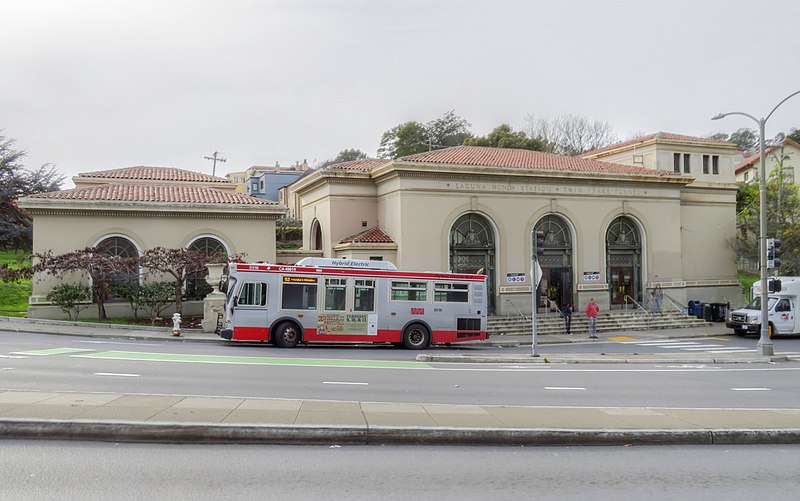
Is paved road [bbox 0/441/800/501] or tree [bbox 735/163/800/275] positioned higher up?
tree [bbox 735/163/800/275]

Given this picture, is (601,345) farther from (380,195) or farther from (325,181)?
(325,181)

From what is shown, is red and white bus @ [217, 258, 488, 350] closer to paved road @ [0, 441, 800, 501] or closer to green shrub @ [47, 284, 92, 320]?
green shrub @ [47, 284, 92, 320]

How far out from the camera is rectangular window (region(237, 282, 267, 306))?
22.7m

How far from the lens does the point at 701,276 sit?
1577 inches

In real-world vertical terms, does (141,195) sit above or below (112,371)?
above

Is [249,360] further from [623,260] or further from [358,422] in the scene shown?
[623,260]

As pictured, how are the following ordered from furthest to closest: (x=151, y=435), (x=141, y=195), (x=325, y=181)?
(x=325, y=181) < (x=141, y=195) < (x=151, y=435)

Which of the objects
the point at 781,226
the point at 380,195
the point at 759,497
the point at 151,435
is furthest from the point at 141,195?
the point at 781,226

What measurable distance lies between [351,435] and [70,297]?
23822 millimetres

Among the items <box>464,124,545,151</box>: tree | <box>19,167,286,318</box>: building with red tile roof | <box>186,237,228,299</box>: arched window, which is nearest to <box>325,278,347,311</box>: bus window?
<box>186,237,228,299</box>: arched window

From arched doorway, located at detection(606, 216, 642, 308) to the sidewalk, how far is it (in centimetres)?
2575

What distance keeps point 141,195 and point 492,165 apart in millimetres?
17196

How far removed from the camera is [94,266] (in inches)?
1097

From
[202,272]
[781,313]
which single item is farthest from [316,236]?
[781,313]
